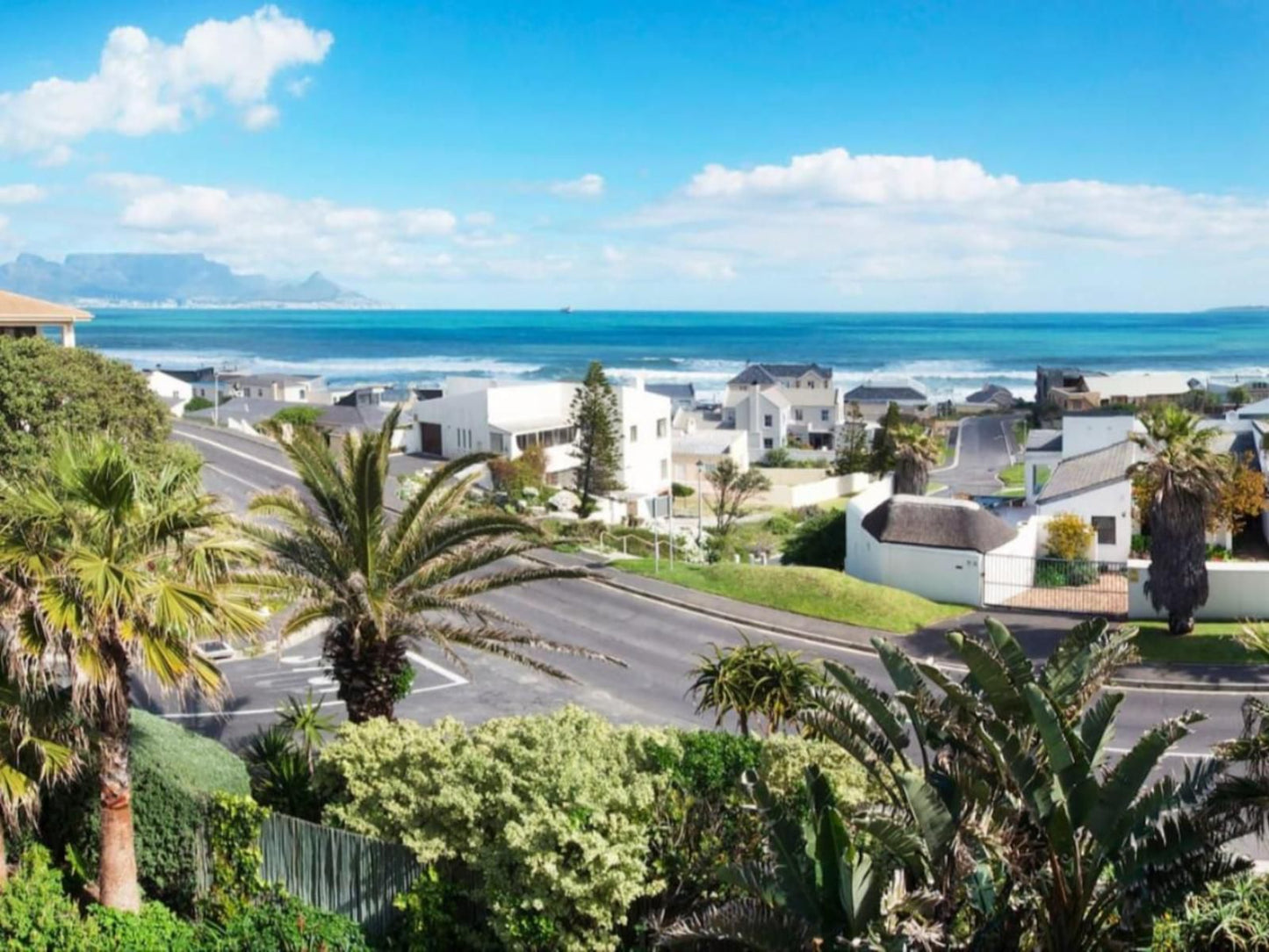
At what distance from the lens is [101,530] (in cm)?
1348

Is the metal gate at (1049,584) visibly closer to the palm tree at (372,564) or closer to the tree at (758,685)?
the tree at (758,685)

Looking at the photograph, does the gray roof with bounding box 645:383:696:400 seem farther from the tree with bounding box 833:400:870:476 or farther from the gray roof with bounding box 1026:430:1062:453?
the gray roof with bounding box 1026:430:1062:453

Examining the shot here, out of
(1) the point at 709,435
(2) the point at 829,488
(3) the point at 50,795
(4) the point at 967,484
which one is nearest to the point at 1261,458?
(4) the point at 967,484

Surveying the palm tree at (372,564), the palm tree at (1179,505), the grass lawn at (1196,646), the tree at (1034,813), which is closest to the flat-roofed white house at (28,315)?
the palm tree at (372,564)

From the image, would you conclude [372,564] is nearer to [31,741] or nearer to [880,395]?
[31,741]

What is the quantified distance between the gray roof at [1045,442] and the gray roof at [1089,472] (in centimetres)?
809

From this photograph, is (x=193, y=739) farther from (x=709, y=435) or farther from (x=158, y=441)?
(x=709, y=435)

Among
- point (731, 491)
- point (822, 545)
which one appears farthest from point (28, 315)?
point (731, 491)

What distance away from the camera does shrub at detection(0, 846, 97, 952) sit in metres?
13.5

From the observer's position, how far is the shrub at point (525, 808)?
518 inches

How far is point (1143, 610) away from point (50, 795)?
25576 millimetres

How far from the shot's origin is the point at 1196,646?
28.6m

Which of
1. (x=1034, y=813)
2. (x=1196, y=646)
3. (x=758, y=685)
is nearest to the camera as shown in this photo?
(x=1034, y=813)

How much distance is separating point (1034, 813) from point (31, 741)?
10.5 m
